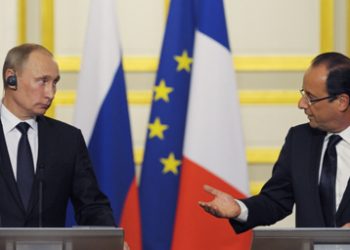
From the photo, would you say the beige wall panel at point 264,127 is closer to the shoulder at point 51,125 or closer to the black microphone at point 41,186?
the shoulder at point 51,125

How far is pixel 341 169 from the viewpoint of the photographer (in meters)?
3.45

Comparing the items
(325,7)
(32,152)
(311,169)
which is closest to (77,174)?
(32,152)

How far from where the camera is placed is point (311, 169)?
138 inches

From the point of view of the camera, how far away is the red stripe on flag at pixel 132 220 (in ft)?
15.0

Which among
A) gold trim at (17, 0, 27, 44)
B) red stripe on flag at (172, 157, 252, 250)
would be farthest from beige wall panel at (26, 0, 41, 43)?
red stripe on flag at (172, 157, 252, 250)

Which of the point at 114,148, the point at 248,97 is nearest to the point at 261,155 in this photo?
the point at 248,97

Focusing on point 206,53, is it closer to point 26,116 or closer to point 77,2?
point 77,2

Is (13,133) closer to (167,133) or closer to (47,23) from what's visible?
(167,133)

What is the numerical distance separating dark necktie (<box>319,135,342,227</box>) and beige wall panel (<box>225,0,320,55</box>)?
60.9 inches

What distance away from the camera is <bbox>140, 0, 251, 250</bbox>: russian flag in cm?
461

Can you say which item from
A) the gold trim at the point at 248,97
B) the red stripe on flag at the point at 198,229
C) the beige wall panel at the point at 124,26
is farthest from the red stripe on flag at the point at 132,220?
the beige wall panel at the point at 124,26

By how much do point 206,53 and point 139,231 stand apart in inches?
38.2

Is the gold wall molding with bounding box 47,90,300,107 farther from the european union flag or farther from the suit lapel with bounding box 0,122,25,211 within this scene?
the suit lapel with bounding box 0,122,25,211

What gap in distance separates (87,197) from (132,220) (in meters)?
1.06
